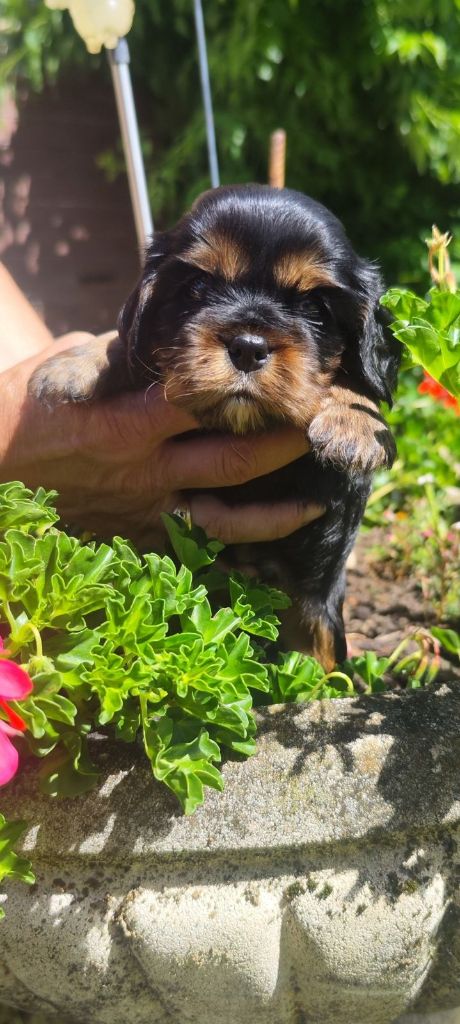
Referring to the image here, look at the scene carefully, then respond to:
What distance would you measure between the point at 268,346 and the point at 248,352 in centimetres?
5

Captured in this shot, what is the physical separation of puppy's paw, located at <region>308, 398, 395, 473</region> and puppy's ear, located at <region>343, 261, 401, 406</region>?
116 mm

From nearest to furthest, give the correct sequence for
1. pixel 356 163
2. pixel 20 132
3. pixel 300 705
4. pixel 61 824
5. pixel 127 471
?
pixel 61 824 < pixel 300 705 < pixel 127 471 < pixel 356 163 < pixel 20 132

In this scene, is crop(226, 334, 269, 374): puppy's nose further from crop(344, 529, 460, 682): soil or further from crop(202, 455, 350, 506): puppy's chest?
crop(344, 529, 460, 682): soil

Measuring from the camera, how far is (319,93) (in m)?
4.81

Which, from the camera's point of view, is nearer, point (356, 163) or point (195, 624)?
point (195, 624)

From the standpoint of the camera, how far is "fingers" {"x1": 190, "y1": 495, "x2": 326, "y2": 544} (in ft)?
6.75

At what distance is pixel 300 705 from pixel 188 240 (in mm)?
1128

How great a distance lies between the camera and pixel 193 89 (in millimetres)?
5426

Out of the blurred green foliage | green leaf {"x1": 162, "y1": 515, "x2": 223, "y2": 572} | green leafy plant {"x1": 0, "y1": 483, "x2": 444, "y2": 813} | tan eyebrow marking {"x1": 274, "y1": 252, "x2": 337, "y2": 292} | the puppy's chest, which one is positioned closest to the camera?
green leafy plant {"x1": 0, "y1": 483, "x2": 444, "y2": 813}

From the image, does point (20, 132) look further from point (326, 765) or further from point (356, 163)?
point (326, 765)

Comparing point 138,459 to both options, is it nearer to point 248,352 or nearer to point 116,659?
point 248,352

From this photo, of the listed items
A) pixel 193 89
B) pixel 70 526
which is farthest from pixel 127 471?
pixel 193 89

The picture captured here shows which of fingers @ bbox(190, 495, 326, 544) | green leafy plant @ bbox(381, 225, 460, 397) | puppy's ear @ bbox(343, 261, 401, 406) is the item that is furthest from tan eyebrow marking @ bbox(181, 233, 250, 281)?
fingers @ bbox(190, 495, 326, 544)

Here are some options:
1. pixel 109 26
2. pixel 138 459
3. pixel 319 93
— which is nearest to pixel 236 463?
pixel 138 459
